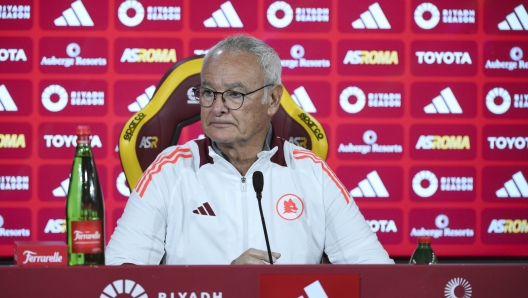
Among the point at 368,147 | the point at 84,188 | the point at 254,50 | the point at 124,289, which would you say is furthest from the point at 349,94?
the point at 124,289

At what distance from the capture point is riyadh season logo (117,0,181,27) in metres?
3.56

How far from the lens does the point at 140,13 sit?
3566 mm

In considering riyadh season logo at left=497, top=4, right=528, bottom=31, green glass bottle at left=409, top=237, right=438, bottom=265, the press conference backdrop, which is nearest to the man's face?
green glass bottle at left=409, top=237, right=438, bottom=265

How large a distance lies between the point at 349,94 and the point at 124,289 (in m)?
2.80

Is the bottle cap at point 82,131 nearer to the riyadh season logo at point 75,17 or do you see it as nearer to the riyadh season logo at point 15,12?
the riyadh season logo at point 75,17

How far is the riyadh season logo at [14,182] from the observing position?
3543 millimetres

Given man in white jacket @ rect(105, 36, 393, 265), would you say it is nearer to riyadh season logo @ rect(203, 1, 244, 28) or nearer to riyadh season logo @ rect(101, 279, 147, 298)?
riyadh season logo @ rect(101, 279, 147, 298)

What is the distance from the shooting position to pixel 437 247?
3674 millimetres

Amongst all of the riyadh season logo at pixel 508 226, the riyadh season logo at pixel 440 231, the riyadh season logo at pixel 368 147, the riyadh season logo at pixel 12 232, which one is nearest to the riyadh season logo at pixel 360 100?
the riyadh season logo at pixel 368 147

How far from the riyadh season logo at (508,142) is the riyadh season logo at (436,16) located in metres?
0.67

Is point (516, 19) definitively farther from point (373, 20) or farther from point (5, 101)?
point (5, 101)

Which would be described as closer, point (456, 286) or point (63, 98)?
point (456, 286)

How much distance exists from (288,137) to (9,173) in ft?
7.00

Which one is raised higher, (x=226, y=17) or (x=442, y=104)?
(x=226, y=17)
